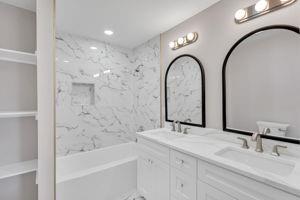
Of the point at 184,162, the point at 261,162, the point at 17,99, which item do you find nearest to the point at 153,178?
the point at 184,162

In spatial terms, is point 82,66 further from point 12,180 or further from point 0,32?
point 12,180

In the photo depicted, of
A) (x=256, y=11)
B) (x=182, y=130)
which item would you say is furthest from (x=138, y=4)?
(x=182, y=130)

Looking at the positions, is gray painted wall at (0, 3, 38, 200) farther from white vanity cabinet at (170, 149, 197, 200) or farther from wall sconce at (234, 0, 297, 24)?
wall sconce at (234, 0, 297, 24)

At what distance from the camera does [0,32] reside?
4.66 ft

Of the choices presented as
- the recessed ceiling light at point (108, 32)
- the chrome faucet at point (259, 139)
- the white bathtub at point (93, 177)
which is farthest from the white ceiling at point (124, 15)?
the white bathtub at point (93, 177)

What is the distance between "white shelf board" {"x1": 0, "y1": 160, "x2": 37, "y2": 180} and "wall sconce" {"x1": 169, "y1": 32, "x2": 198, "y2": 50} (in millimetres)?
2138

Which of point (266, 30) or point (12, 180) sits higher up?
point (266, 30)

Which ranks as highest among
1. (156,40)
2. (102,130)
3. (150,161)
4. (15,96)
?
(156,40)

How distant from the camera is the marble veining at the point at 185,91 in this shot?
6.57 ft

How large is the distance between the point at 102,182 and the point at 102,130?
1.00 m

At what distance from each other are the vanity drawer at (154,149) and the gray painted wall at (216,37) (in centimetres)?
63

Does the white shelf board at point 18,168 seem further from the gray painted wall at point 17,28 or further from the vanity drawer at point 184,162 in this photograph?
the vanity drawer at point 184,162

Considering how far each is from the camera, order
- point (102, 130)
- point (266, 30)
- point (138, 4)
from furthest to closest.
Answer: point (102, 130) → point (138, 4) → point (266, 30)

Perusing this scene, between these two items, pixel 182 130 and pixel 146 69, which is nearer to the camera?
pixel 182 130
